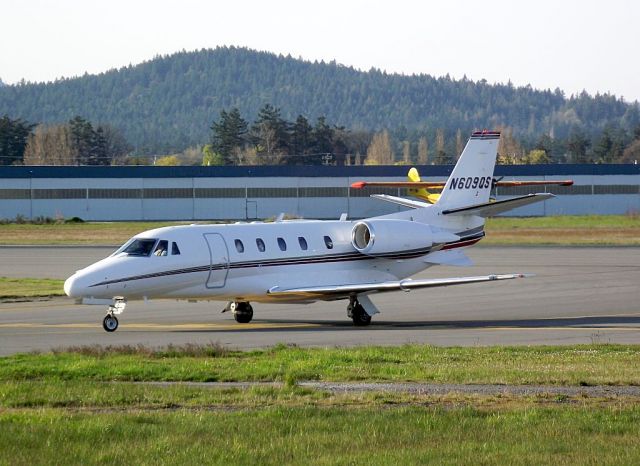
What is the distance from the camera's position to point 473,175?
3111 centimetres

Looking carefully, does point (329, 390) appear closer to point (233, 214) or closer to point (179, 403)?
point (179, 403)

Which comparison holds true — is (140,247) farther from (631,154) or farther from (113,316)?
(631,154)

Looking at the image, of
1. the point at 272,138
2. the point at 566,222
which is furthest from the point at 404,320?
the point at 272,138

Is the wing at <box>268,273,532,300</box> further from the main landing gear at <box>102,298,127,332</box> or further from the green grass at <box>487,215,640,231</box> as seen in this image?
the green grass at <box>487,215,640,231</box>

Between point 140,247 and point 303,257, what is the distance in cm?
415

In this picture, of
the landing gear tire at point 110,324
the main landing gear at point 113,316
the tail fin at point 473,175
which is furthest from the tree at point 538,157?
the landing gear tire at point 110,324

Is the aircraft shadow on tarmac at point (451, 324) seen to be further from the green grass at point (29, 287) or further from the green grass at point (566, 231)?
the green grass at point (566, 231)

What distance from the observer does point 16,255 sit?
2190 inches

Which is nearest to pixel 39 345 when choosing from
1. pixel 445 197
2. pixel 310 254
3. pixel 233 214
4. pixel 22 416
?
pixel 310 254

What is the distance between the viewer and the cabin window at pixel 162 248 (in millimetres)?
26359

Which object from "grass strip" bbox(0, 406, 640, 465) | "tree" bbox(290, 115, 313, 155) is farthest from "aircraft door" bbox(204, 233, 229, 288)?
→ "tree" bbox(290, 115, 313, 155)

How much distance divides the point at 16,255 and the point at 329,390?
4242 cm

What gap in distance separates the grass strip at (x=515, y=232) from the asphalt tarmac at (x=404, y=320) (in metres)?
21.9

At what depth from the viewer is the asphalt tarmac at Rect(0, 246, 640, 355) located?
24.1 metres
